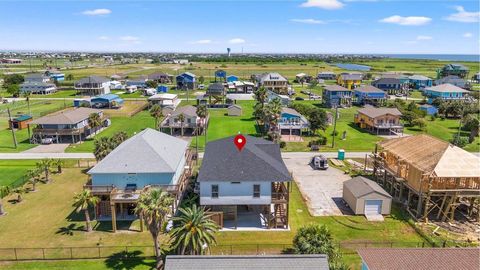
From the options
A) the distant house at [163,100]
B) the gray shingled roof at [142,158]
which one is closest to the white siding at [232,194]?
the gray shingled roof at [142,158]

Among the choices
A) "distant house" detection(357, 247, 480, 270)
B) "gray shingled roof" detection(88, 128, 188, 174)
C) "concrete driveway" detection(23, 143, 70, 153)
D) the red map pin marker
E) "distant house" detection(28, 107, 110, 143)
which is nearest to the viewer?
"distant house" detection(357, 247, 480, 270)

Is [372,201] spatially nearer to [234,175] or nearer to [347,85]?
[234,175]

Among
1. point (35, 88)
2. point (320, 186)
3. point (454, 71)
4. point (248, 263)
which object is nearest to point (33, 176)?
point (248, 263)

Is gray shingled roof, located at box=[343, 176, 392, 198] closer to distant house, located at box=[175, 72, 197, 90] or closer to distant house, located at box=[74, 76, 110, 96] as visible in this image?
distant house, located at box=[175, 72, 197, 90]

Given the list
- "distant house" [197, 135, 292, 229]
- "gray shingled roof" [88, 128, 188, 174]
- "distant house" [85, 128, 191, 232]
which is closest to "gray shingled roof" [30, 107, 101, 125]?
"gray shingled roof" [88, 128, 188, 174]

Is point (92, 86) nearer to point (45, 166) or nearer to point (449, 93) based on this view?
point (45, 166)

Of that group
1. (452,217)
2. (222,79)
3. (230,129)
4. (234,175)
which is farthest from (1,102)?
(452,217)

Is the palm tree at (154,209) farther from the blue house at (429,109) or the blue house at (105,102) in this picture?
the blue house at (429,109)
